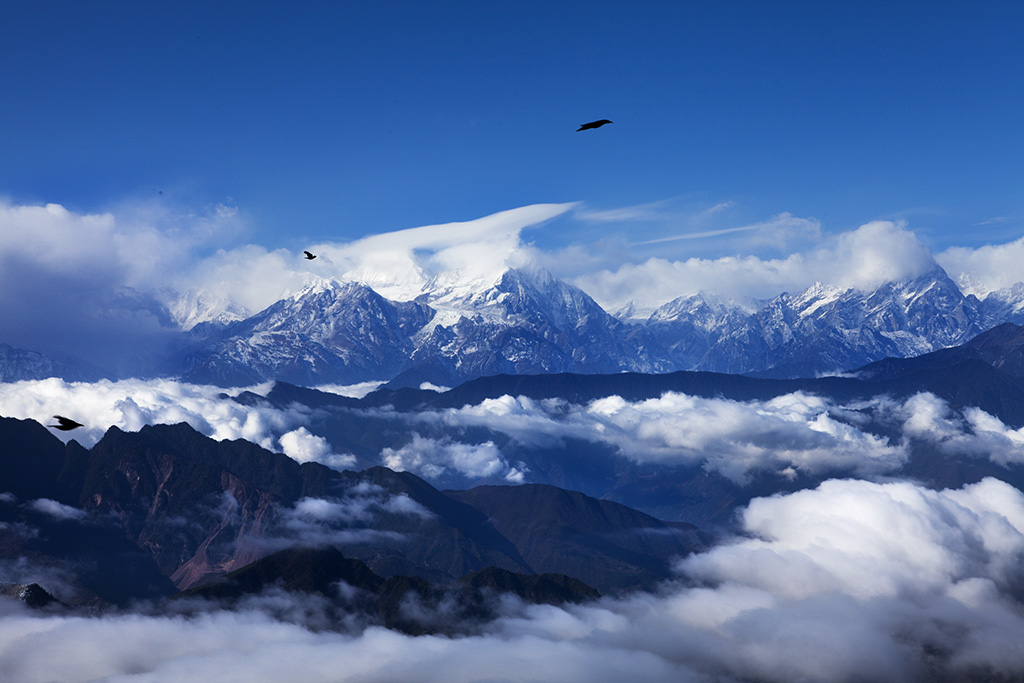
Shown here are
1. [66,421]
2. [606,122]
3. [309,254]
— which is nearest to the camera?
[66,421]

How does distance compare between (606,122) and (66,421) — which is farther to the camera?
(606,122)

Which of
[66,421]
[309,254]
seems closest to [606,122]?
[66,421]

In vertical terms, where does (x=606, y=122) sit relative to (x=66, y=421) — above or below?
above

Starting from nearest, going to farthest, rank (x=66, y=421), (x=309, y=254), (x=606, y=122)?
(x=66, y=421) < (x=606, y=122) < (x=309, y=254)

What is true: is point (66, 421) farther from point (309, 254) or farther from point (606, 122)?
point (309, 254)

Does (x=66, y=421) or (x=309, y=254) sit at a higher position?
(x=309, y=254)

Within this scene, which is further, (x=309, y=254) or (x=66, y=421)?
(x=309, y=254)
